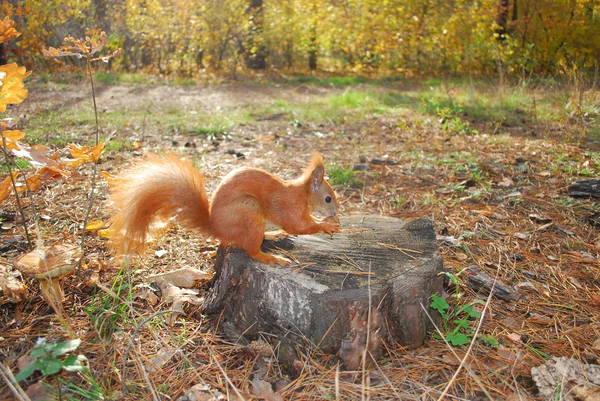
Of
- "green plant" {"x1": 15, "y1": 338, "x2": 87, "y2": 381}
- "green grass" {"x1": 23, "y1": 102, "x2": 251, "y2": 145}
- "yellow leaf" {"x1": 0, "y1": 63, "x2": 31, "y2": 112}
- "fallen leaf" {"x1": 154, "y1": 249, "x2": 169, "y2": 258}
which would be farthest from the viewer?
"green grass" {"x1": 23, "y1": 102, "x2": 251, "y2": 145}

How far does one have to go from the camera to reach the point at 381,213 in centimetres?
295

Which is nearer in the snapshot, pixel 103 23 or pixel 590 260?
pixel 590 260

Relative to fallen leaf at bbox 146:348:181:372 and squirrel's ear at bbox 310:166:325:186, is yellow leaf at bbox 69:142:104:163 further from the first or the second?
squirrel's ear at bbox 310:166:325:186

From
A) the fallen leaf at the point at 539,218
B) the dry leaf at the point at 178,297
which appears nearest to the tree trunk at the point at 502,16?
the fallen leaf at the point at 539,218

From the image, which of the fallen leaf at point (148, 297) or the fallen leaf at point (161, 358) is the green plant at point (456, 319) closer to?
the fallen leaf at point (161, 358)

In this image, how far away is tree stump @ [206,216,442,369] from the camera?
1.71 meters

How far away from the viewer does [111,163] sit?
368 cm

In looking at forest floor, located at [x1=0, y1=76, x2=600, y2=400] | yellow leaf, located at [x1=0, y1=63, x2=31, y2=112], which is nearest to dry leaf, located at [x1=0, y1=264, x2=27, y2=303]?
forest floor, located at [x1=0, y1=76, x2=600, y2=400]

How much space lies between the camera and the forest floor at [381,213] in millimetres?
1655

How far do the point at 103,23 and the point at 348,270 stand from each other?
8.73 meters

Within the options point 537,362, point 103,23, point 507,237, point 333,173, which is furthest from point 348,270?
point 103,23

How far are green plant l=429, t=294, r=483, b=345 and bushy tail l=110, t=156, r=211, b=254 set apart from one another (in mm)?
940

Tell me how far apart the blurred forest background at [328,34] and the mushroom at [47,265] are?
7064 millimetres

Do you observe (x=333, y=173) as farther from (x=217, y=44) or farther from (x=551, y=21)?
(x=551, y=21)
